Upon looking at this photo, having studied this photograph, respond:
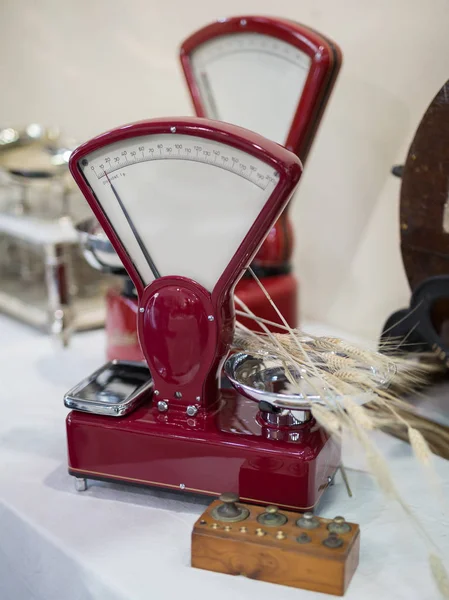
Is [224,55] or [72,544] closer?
[72,544]

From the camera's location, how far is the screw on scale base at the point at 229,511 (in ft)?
2.55

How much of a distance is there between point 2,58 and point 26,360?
944 millimetres

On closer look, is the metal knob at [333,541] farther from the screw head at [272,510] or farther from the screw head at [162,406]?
the screw head at [162,406]

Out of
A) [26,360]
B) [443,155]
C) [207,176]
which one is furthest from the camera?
[26,360]

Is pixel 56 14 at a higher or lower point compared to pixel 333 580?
higher

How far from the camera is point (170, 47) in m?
1.56

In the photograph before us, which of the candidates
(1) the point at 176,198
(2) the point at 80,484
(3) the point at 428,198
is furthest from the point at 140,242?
(3) the point at 428,198

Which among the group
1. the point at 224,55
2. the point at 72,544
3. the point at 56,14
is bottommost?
the point at 72,544

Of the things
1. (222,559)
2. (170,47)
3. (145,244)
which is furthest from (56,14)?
(222,559)

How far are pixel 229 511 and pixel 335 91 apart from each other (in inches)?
33.0

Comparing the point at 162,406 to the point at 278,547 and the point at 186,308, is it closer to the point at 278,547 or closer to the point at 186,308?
the point at 186,308

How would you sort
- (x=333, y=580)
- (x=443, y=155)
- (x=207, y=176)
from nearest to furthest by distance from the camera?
(x=333, y=580) → (x=207, y=176) → (x=443, y=155)

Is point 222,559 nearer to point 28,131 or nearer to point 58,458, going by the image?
point 58,458

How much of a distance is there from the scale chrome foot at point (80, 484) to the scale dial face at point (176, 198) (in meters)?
0.24
